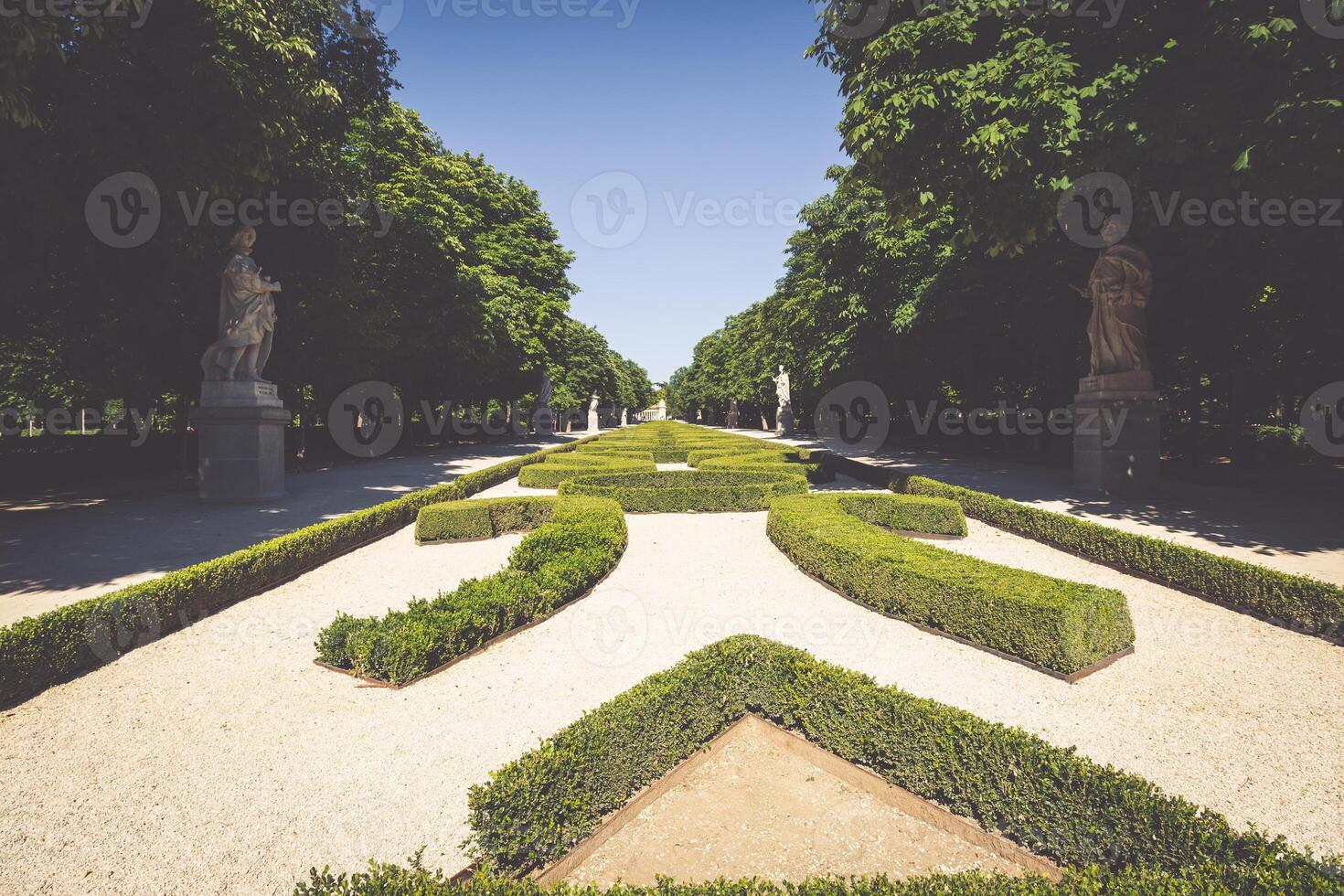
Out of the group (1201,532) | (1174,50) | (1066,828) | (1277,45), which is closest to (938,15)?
(1174,50)

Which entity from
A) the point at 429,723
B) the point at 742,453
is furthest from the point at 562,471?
the point at 429,723

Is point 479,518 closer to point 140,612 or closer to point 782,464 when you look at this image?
point 140,612

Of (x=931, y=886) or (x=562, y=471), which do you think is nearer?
(x=931, y=886)

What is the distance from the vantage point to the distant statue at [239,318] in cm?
1425

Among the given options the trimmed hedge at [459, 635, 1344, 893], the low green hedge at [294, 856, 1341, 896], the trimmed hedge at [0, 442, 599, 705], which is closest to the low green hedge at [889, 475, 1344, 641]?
the trimmed hedge at [459, 635, 1344, 893]

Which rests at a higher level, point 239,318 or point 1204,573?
point 239,318

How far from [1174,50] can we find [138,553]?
2007 centimetres

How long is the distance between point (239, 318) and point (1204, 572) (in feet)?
66.6

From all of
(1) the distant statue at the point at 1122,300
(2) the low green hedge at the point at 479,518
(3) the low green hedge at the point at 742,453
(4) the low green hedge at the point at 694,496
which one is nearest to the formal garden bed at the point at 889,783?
(2) the low green hedge at the point at 479,518

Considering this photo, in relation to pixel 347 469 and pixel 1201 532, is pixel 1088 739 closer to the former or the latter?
pixel 1201 532

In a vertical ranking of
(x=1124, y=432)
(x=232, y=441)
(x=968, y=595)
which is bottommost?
(x=968, y=595)

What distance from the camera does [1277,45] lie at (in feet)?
27.2

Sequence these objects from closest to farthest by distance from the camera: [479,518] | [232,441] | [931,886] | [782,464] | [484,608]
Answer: [931,886]
[484,608]
[479,518]
[232,441]
[782,464]

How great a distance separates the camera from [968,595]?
252 inches
